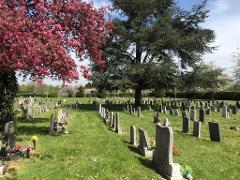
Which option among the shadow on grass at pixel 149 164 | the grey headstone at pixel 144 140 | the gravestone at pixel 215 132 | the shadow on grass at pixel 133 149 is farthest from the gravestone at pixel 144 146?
the gravestone at pixel 215 132

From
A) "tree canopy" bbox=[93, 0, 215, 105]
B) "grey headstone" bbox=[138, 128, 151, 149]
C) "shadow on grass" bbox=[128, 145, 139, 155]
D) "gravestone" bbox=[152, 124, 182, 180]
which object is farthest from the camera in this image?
"tree canopy" bbox=[93, 0, 215, 105]

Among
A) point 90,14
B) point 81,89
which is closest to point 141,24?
point 90,14

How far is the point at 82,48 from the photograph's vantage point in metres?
22.8

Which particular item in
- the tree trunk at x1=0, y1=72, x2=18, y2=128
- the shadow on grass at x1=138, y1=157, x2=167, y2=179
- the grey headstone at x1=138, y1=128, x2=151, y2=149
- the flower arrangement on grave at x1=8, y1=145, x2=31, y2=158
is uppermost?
the tree trunk at x1=0, y1=72, x2=18, y2=128

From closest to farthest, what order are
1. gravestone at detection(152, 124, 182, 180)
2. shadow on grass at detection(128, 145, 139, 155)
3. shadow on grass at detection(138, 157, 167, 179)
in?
gravestone at detection(152, 124, 182, 180), shadow on grass at detection(138, 157, 167, 179), shadow on grass at detection(128, 145, 139, 155)

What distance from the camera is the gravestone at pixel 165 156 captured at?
41.6 feet

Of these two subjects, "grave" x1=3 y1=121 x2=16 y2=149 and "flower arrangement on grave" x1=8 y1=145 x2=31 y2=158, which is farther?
"grave" x1=3 y1=121 x2=16 y2=149

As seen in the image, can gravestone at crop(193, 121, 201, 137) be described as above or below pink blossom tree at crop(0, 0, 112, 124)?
below

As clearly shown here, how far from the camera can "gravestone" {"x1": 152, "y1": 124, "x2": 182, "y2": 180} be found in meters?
12.7

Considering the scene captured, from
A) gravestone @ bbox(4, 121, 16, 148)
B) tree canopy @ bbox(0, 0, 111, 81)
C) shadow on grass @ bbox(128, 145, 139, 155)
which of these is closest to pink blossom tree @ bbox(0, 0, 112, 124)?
tree canopy @ bbox(0, 0, 111, 81)

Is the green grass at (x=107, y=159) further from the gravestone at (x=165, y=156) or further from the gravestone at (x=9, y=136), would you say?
the gravestone at (x=9, y=136)

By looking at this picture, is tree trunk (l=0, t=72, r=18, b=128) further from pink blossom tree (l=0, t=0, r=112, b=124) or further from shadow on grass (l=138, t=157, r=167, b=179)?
shadow on grass (l=138, t=157, r=167, b=179)

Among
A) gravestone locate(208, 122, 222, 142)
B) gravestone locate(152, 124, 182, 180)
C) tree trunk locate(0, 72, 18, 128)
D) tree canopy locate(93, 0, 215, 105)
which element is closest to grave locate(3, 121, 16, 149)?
gravestone locate(152, 124, 182, 180)

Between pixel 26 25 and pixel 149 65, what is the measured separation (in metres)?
32.5
